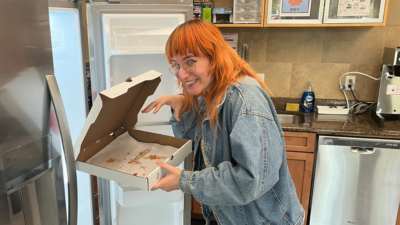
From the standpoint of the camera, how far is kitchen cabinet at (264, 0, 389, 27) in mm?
2078

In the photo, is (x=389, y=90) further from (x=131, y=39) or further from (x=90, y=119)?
(x=90, y=119)

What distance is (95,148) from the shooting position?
1.16m

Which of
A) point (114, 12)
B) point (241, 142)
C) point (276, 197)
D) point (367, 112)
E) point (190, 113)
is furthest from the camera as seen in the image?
point (367, 112)

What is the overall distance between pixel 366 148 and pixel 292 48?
38.0 inches

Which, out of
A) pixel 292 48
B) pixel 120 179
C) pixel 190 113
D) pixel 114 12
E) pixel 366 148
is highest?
pixel 114 12

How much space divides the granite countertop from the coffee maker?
2.2 inches

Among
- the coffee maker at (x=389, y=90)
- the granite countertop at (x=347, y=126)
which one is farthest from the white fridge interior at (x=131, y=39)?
the coffee maker at (x=389, y=90)

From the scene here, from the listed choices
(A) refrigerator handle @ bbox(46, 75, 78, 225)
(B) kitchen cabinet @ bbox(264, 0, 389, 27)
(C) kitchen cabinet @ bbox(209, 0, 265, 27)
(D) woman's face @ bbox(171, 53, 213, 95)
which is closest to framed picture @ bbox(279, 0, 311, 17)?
(B) kitchen cabinet @ bbox(264, 0, 389, 27)

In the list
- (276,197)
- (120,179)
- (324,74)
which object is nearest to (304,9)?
(324,74)

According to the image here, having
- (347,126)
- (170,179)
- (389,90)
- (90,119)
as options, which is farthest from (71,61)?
(389,90)

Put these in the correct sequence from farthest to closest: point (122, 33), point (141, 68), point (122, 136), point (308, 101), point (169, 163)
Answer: point (308, 101) → point (141, 68) → point (122, 33) → point (122, 136) → point (169, 163)

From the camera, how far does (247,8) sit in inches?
87.8

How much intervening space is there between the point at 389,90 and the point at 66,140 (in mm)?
2154

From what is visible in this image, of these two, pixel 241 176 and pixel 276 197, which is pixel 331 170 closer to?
pixel 276 197
